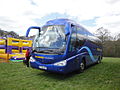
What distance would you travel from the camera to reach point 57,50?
6348mm

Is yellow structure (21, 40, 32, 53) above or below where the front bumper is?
above

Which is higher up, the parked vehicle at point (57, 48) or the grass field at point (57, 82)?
the parked vehicle at point (57, 48)

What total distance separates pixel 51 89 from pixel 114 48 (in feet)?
151

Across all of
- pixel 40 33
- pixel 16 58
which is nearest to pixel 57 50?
pixel 40 33

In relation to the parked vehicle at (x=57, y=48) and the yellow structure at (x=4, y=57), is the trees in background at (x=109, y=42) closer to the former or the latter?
the yellow structure at (x=4, y=57)

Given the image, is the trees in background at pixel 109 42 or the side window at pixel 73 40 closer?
the side window at pixel 73 40

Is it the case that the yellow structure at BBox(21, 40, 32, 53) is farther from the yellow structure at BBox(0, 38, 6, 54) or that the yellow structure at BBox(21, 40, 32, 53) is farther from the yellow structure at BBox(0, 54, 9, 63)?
the yellow structure at BBox(0, 54, 9, 63)

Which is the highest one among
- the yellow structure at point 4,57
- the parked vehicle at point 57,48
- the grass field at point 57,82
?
the parked vehicle at point 57,48

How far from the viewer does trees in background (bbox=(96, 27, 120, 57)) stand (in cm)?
4486

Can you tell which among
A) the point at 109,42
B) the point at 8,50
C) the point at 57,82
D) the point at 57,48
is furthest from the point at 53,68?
the point at 109,42

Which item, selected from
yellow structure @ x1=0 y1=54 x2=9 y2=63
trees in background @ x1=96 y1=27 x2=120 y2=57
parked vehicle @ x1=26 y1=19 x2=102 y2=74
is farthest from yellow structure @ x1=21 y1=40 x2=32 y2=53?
trees in background @ x1=96 y1=27 x2=120 y2=57

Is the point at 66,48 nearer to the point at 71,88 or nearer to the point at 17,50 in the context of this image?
the point at 71,88

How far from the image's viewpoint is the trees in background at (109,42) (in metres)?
44.9

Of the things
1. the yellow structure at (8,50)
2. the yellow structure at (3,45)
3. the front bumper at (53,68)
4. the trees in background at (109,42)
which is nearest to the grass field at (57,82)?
the front bumper at (53,68)
